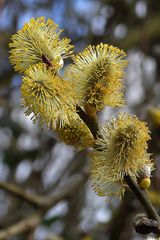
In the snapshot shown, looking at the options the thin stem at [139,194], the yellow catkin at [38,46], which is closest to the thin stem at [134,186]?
the thin stem at [139,194]

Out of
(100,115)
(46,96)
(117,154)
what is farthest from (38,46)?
(100,115)

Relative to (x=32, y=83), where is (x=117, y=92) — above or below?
below

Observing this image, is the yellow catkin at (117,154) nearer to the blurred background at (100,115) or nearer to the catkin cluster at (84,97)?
the catkin cluster at (84,97)

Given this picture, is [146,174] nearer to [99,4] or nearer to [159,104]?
[159,104]

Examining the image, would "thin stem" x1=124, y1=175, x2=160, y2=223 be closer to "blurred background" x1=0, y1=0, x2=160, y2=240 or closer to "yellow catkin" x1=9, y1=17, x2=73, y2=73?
"yellow catkin" x1=9, y1=17, x2=73, y2=73

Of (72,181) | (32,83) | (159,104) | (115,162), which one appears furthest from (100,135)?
(159,104)

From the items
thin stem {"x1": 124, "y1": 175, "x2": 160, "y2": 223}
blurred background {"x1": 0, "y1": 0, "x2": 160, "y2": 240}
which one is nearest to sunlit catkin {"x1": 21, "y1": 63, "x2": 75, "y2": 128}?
thin stem {"x1": 124, "y1": 175, "x2": 160, "y2": 223}
